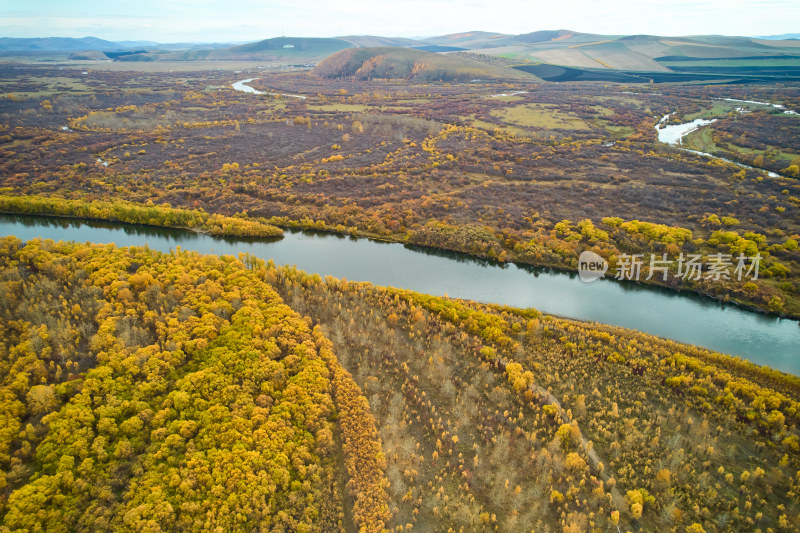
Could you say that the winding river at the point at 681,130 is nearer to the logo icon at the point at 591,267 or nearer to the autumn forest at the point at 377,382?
the autumn forest at the point at 377,382

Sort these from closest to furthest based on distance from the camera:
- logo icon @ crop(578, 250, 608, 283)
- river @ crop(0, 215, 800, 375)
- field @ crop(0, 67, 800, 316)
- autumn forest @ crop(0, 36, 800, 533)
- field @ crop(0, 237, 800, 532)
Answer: field @ crop(0, 237, 800, 532) → autumn forest @ crop(0, 36, 800, 533) → river @ crop(0, 215, 800, 375) → logo icon @ crop(578, 250, 608, 283) → field @ crop(0, 67, 800, 316)

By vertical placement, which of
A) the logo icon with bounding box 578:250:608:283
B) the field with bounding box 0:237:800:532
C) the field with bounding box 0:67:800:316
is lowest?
the field with bounding box 0:237:800:532

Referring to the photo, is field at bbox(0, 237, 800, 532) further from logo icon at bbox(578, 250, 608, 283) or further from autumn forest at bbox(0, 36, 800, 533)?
logo icon at bbox(578, 250, 608, 283)

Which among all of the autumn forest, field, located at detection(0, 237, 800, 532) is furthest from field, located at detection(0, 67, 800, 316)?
field, located at detection(0, 237, 800, 532)

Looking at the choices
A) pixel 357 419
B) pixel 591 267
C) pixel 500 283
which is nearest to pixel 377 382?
pixel 357 419

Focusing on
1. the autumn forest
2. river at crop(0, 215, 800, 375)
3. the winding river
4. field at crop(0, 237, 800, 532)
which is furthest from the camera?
the winding river

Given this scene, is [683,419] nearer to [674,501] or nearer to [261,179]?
[674,501]

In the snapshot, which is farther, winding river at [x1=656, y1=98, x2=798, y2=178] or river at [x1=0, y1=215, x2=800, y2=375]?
winding river at [x1=656, y1=98, x2=798, y2=178]

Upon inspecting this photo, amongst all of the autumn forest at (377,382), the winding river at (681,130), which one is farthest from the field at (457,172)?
the winding river at (681,130)

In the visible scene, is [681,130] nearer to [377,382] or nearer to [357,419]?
[377,382]
